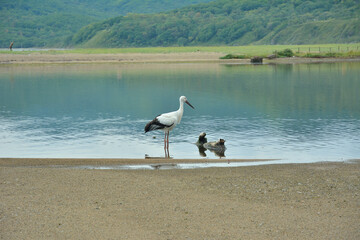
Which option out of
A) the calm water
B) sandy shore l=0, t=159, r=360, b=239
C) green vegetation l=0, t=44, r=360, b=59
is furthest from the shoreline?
green vegetation l=0, t=44, r=360, b=59

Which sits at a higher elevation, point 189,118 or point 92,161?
point 92,161

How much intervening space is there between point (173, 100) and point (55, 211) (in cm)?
2560

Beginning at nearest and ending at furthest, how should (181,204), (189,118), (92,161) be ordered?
(181,204), (92,161), (189,118)

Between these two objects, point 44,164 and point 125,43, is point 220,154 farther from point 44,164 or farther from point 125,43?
point 125,43

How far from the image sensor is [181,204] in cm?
980

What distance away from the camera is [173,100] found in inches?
1367

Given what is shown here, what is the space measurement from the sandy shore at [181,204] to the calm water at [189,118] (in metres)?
4.52

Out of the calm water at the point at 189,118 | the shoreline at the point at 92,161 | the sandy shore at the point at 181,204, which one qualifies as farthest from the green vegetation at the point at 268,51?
the sandy shore at the point at 181,204

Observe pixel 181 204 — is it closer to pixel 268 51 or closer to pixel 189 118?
pixel 189 118

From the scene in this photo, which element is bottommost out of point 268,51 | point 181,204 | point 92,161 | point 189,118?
point 268,51

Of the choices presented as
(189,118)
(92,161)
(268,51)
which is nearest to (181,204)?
(92,161)

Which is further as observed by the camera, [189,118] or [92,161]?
[189,118]

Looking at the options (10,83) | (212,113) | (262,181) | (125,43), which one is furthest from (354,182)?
(125,43)

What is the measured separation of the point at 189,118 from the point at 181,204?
16632 mm
